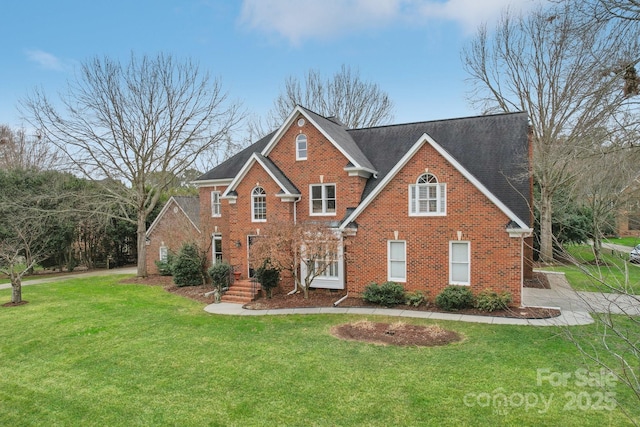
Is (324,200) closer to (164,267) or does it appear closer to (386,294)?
(386,294)

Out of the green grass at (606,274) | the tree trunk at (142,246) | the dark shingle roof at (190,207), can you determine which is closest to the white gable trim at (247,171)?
the dark shingle roof at (190,207)

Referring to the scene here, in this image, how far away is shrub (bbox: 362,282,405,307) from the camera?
581 inches

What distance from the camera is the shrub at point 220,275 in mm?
18203

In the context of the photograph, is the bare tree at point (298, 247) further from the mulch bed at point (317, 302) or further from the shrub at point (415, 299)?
the shrub at point (415, 299)

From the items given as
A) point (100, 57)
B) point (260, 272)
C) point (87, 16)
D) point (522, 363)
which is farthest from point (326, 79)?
point (522, 363)

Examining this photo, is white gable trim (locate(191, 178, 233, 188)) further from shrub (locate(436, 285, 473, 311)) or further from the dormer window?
shrub (locate(436, 285, 473, 311))

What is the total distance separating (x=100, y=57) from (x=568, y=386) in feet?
86.9

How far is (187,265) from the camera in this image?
21047 mm

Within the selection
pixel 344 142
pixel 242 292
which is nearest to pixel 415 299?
pixel 242 292

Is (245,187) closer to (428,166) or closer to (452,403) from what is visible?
(428,166)

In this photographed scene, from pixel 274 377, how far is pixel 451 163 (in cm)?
1012

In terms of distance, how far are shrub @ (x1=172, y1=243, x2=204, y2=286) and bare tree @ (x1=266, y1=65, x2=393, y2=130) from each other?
19154 millimetres

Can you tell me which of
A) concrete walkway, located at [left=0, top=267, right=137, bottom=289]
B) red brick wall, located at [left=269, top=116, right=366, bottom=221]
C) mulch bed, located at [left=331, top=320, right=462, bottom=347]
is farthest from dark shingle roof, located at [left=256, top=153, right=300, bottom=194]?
concrete walkway, located at [left=0, top=267, right=137, bottom=289]

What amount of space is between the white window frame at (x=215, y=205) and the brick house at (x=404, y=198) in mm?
892
